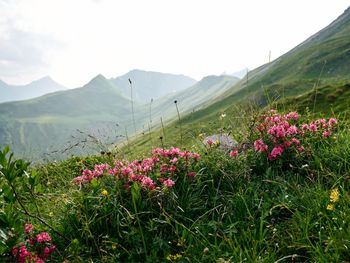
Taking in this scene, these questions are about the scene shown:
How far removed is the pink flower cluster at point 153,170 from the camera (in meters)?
5.34

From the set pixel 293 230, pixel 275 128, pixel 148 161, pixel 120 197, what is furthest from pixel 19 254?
pixel 275 128

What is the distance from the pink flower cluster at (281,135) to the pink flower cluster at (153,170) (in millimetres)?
1416

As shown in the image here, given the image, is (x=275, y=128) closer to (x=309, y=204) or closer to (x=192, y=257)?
(x=309, y=204)

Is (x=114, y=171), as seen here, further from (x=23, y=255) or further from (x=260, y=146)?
(x=260, y=146)

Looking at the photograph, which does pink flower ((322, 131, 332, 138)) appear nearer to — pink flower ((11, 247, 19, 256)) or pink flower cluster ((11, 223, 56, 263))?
pink flower cluster ((11, 223, 56, 263))

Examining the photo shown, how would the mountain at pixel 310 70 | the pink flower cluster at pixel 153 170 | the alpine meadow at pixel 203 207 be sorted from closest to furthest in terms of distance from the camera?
1. the alpine meadow at pixel 203 207
2. the pink flower cluster at pixel 153 170
3. the mountain at pixel 310 70

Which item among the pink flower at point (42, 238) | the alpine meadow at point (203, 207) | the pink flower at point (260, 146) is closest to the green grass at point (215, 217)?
the alpine meadow at point (203, 207)

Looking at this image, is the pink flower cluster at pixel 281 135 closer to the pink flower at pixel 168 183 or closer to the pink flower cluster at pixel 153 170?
the pink flower cluster at pixel 153 170

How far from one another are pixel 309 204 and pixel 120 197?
2.87 m

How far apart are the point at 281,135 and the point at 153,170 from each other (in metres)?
2.62

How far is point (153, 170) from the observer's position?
593 centimetres

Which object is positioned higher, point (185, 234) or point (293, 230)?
point (185, 234)

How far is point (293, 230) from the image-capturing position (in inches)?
170

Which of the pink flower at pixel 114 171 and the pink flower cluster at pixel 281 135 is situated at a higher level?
the pink flower at pixel 114 171
